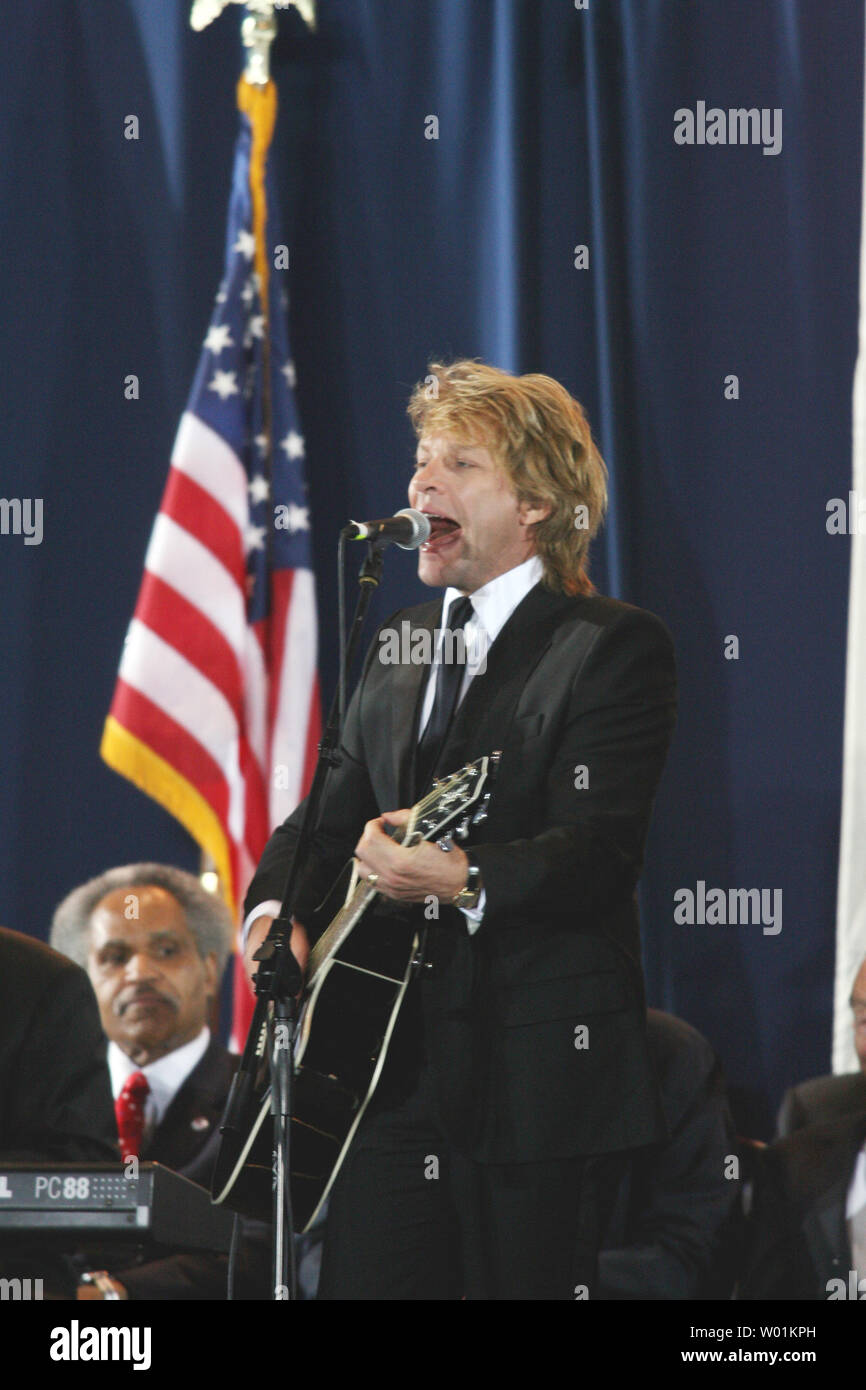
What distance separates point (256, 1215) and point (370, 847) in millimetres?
641

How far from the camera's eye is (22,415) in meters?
5.00

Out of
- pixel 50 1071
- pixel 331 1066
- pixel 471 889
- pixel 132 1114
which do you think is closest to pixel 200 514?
pixel 132 1114

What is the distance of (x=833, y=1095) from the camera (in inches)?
160

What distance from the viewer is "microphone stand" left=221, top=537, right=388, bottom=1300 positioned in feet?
7.30

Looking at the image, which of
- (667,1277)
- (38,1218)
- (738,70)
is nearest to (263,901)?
(38,1218)

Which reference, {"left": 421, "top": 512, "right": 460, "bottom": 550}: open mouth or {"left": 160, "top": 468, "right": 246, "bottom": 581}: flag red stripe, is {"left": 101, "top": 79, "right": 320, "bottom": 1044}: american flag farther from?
{"left": 421, "top": 512, "right": 460, "bottom": 550}: open mouth

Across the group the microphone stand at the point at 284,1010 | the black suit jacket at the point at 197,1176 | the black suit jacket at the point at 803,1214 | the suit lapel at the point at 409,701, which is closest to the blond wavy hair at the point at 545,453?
the suit lapel at the point at 409,701

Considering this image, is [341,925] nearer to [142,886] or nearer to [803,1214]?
[803,1214]

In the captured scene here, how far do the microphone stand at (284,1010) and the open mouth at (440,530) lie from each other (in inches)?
10.9

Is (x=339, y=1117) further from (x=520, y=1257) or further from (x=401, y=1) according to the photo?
(x=401, y=1)

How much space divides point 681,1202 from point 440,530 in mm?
1727

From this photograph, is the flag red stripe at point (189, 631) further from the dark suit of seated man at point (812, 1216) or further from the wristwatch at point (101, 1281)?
the dark suit of seated man at point (812, 1216)

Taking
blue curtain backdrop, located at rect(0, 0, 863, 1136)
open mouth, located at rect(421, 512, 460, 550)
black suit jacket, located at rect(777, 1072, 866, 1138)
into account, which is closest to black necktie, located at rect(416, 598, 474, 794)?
open mouth, located at rect(421, 512, 460, 550)

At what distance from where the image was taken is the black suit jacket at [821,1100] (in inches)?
159
